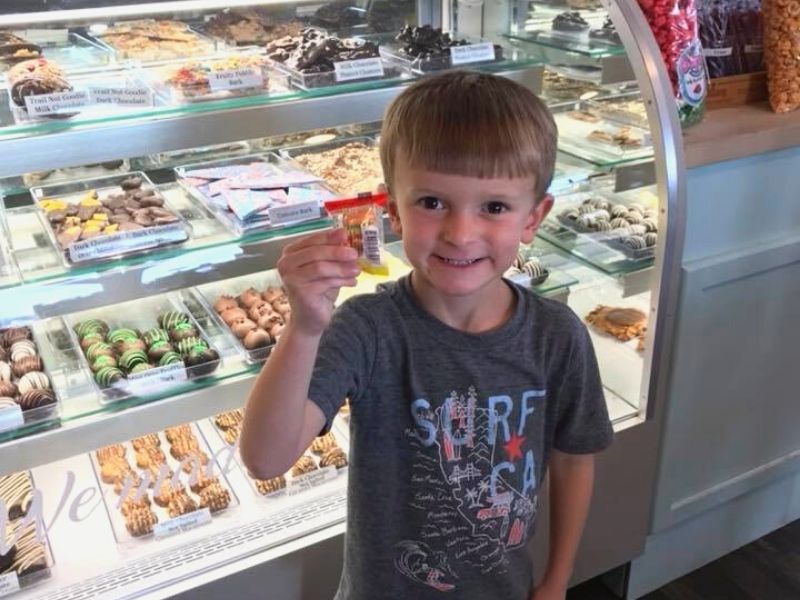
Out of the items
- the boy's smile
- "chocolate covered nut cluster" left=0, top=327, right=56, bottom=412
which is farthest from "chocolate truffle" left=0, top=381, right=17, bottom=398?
the boy's smile

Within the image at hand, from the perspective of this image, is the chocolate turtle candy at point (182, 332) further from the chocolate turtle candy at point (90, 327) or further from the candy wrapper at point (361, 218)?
the candy wrapper at point (361, 218)

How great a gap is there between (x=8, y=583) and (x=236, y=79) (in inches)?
40.5

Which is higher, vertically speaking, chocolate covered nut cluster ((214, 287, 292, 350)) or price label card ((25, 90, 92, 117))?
price label card ((25, 90, 92, 117))

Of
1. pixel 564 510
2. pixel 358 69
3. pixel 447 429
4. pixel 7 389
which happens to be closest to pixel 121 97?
pixel 358 69

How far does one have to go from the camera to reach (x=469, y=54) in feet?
5.71

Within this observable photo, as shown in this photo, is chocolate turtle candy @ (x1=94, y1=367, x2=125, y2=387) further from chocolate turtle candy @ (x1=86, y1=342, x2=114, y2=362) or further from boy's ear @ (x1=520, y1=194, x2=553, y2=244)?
boy's ear @ (x1=520, y1=194, x2=553, y2=244)

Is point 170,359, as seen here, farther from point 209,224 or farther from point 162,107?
point 162,107

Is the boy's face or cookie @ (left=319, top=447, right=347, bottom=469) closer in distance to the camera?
the boy's face

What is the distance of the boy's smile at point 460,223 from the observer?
1078 mm

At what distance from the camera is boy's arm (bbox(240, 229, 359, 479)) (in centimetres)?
98

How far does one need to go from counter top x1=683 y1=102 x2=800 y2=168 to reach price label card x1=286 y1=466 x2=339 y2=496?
1034mm

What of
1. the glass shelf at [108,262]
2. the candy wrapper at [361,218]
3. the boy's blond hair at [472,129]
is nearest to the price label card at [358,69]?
the glass shelf at [108,262]

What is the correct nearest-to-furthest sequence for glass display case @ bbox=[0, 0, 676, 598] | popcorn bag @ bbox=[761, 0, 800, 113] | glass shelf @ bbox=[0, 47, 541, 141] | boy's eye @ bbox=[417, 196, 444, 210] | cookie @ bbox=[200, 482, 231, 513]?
boy's eye @ bbox=[417, 196, 444, 210] < glass shelf @ bbox=[0, 47, 541, 141] < glass display case @ bbox=[0, 0, 676, 598] < cookie @ bbox=[200, 482, 231, 513] < popcorn bag @ bbox=[761, 0, 800, 113]

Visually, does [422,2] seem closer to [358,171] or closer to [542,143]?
[358,171]
